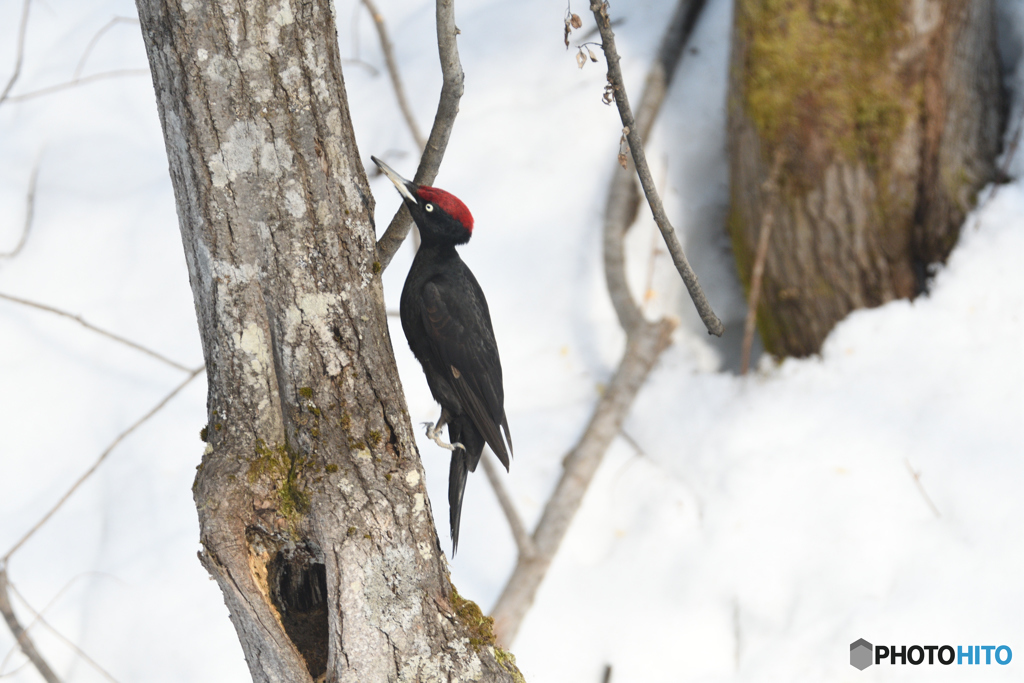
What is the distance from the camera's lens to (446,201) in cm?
174

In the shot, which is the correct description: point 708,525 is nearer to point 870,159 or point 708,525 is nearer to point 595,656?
point 595,656

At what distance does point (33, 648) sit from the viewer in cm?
274

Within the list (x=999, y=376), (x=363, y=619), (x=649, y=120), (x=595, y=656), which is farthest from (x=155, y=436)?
(x=999, y=376)

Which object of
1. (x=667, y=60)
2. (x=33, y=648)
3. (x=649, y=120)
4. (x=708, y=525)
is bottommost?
(x=33, y=648)

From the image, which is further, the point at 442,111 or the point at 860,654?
the point at 860,654

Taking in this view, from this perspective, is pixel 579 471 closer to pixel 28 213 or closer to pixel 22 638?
pixel 22 638

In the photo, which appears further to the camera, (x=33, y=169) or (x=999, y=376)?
(x=33, y=169)

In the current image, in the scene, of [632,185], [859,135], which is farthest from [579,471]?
[859,135]

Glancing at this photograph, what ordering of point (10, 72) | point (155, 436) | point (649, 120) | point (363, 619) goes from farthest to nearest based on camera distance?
point (10, 72) < point (649, 120) < point (155, 436) < point (363, 619)

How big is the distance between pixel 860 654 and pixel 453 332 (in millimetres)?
2024

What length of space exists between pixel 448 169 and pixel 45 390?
233cm

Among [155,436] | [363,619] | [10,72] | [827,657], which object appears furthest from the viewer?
[10,72]

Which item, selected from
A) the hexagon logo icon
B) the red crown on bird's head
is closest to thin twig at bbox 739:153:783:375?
the hexagon logo icon

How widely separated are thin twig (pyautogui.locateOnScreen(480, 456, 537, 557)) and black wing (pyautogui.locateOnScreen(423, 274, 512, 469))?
3.58ft
